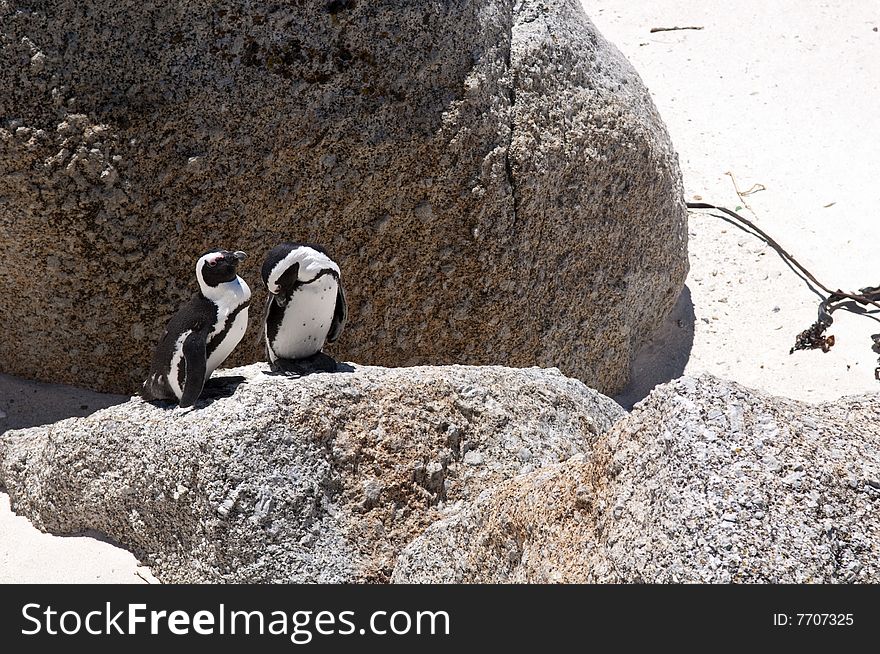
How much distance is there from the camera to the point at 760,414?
228cm

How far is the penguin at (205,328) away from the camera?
3.32 meters

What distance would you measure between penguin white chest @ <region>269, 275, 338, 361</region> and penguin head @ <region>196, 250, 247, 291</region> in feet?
0.93

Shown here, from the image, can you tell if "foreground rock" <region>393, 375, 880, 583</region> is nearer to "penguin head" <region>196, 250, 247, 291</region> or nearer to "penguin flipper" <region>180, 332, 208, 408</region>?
"penguin flipper" <region>180, 332, 208, 408</region>

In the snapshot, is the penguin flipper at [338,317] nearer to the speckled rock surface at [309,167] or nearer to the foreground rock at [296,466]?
the foreground rock at [296,466]

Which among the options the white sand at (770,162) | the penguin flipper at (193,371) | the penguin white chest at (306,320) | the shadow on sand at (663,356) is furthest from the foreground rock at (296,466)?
the white sand at (770,162)

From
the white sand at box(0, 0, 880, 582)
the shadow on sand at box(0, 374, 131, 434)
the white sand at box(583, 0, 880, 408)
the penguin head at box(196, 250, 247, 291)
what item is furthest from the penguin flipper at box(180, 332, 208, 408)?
Result: the white sand at box(583, 0, 880, 408)

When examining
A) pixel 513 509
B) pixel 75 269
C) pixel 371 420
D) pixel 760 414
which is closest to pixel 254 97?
pixel 75 269

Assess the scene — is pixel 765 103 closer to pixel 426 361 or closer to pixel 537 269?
pixel 537 269

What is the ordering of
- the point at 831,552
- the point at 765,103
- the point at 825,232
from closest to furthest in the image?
the point at 831,552 → the point at 825,232 → the point at 765,103

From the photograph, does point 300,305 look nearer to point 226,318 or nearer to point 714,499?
point 226,318

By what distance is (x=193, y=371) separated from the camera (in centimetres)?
325

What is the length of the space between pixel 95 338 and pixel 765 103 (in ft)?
18.8

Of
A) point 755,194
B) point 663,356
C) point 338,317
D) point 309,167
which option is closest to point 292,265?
point 338,317

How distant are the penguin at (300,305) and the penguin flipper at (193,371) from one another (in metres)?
0.36
